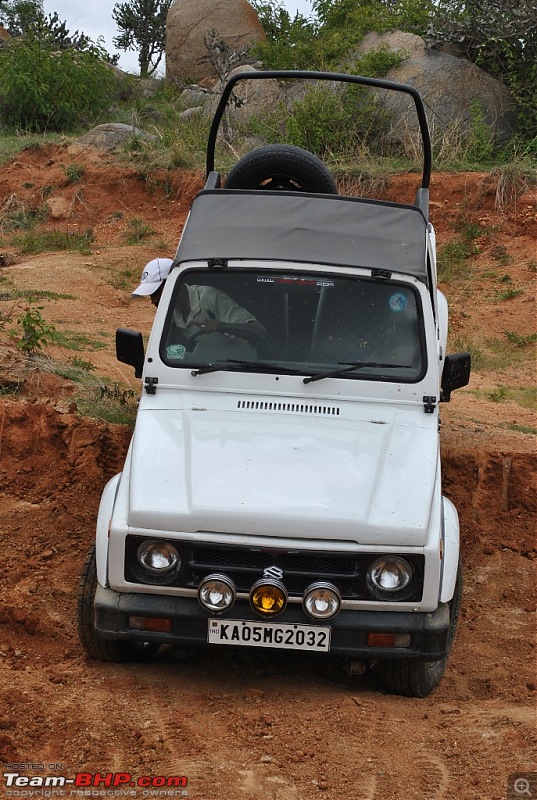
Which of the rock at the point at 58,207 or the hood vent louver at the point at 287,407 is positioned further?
the rock at the point at 58,207

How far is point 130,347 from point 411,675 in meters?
2.03

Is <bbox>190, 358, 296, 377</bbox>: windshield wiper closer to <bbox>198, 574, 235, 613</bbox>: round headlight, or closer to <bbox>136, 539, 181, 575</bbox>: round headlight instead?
<bbox>136, 539, 181, 575</bbox>: round headlight

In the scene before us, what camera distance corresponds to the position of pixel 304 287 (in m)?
5.08

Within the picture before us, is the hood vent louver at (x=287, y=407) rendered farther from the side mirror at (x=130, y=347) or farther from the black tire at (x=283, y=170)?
the black tire at (x=283, y=170)

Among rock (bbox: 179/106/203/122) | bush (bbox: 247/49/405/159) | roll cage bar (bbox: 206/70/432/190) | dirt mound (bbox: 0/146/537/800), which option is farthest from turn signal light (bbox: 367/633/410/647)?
rock (bbox: 179/106/203/122)

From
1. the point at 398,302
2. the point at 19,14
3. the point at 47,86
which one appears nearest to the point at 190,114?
the point at 47,86

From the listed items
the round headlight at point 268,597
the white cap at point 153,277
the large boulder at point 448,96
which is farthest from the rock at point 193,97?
the round headlight at point 268,597

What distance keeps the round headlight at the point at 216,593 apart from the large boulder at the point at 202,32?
18.3m

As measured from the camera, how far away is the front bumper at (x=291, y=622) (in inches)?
158

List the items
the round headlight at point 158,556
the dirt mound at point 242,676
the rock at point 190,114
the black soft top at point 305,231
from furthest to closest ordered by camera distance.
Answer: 1. the rock at point 190,114
2. the black soft top at point 305,231
3. the round headlight at point 158,556
4. the dirt mound at point 242,676

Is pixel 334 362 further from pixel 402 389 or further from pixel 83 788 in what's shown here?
pixel 83 788

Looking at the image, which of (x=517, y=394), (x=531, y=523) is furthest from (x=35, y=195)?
(x=531, y=523)

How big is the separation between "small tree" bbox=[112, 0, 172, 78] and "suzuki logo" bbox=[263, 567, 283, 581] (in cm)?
2483

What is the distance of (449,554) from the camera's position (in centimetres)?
427
